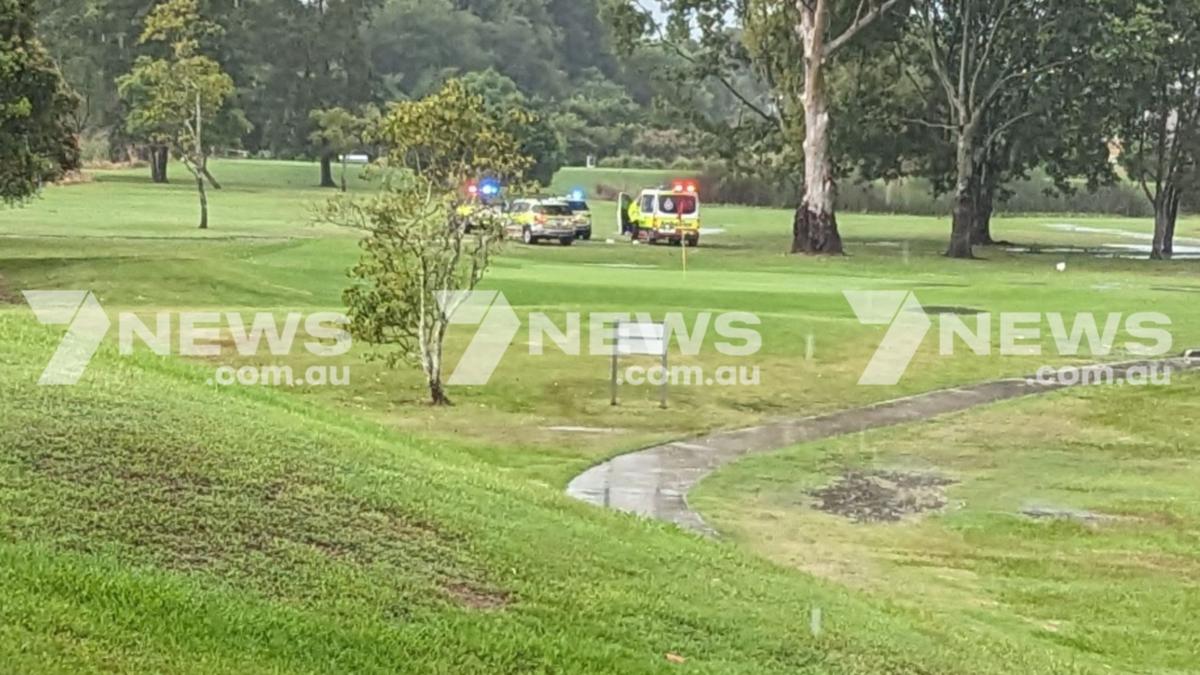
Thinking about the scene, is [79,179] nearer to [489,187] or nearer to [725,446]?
[489,187]

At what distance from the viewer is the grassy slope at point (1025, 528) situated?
31.8 feet

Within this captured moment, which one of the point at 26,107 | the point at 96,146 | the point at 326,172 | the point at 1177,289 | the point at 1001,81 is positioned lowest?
the point at 1177,289

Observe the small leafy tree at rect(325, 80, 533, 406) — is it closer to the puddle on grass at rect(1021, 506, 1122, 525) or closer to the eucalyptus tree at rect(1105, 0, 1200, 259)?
the puddle on grass at rect(1021, 506, 1122, 525)

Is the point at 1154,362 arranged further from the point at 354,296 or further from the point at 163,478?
the point at 163,478

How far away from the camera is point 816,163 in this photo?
50844 millimetres

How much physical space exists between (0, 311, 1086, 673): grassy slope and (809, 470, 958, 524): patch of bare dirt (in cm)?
365

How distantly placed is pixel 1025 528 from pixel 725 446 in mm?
3886

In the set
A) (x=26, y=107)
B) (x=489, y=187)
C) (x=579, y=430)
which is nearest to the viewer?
(x=579, y=430)

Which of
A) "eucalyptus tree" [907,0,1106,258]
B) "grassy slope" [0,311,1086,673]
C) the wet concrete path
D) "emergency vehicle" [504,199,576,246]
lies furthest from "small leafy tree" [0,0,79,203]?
"eucalyptus tree" [907,0,1106,258]

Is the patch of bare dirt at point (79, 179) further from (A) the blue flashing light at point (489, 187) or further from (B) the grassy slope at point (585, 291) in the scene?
(A) the blue flashing light at point (489, 187)

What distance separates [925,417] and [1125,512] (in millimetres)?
5007

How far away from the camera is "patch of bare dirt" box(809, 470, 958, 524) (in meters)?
13.0

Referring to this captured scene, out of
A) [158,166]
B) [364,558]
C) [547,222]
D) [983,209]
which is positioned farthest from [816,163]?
[158,166]

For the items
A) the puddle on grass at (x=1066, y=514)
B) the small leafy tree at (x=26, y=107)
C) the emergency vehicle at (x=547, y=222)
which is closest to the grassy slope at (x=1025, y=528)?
the puddle on grass at (x=1066, y=514)
